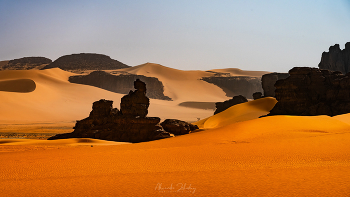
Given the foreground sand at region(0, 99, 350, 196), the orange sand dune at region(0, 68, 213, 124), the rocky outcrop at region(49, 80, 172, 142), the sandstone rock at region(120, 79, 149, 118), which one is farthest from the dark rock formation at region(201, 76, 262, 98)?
the foreground sand at region(0, 99, 350, 196)

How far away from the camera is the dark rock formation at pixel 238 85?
10462 cm

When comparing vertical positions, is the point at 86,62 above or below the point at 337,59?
above

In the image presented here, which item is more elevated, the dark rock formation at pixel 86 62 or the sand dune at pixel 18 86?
the dark rock formation at pixel 86 62

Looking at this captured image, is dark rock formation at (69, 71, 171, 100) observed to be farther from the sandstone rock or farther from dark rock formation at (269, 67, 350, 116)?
the sandstone rock

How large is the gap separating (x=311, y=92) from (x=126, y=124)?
1807 cm

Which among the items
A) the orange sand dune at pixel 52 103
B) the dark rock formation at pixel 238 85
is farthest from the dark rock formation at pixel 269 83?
the dark rock formation at pixel 238 85

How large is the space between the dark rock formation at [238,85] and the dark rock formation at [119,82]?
24940mm

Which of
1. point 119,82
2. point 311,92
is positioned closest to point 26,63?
point 119,82

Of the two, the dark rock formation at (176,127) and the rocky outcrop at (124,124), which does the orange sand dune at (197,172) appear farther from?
the dark rock formation at (176,127)

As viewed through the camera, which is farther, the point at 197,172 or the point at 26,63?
the point at 26,63

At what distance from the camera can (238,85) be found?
108 meters

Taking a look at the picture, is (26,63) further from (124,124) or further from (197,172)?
(197,172)

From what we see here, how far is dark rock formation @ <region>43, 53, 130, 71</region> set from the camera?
152750 millimetres

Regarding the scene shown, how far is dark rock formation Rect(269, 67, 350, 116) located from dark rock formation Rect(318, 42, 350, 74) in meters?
26.8
